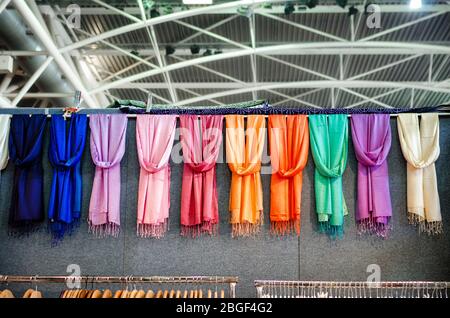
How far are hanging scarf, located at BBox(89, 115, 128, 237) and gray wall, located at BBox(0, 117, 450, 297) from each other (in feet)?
0.50

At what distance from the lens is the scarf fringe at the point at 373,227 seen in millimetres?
4516

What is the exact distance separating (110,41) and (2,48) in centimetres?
273

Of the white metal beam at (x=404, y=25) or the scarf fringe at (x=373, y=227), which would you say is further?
the white metal beam at (x=404, y=25)

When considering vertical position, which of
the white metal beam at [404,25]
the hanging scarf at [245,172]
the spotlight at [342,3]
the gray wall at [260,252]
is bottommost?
the gray wall at [260,252]

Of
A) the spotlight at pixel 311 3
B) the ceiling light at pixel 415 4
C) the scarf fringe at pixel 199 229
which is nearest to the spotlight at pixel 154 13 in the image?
the spotlight at pixel 311 3

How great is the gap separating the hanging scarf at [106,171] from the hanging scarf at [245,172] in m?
1.09

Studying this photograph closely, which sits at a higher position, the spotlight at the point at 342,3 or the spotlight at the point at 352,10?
the spotlight at the point at 342,3

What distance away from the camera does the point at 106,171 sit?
4.59 meters

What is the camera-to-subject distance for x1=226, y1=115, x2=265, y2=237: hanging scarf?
14.8 ft

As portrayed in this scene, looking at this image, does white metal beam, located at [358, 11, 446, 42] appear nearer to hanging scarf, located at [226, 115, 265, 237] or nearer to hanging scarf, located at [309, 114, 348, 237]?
hanging scarf, located at [309, 114, 348, 237]

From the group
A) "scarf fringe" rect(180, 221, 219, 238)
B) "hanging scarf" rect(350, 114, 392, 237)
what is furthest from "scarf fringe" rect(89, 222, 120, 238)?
"hanging scarf" rect(350, 114, 392, 237)

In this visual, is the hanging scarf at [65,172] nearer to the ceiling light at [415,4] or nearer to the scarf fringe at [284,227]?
the scarf fringe at [284,227]

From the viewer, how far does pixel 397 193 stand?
4.63 meters

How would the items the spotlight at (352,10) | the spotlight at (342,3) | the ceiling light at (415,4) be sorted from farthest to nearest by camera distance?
the spotlight at (352,10)
the spotlight at (342,3)
the ceiling light at (415,4)
